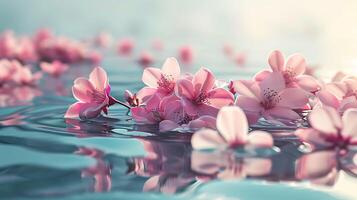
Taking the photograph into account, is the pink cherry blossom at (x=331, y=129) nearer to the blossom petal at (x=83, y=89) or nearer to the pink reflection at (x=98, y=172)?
the pink reflection at (x=98, y=172)

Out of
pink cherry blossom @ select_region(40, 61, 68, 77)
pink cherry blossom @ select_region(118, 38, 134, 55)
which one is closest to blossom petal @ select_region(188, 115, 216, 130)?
pink cherry blossom @ select_region(40, 61, 68, 77)

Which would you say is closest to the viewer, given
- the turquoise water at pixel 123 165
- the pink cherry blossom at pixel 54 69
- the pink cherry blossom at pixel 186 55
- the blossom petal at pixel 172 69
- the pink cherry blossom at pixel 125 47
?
the turquoise water at pixel 123 165

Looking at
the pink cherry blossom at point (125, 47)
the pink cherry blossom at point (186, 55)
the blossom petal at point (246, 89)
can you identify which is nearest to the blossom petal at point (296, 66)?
the blossom petal at point (246, 89)

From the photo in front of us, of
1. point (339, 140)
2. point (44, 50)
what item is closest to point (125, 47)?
point (44, 50)

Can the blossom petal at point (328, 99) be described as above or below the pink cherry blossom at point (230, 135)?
above

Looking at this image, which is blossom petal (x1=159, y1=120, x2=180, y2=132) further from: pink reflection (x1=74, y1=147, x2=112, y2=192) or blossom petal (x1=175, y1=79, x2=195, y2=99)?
pink reflection (x1=74, y1=147, x2=112, y2=192)

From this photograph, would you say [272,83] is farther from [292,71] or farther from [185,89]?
[185,89]

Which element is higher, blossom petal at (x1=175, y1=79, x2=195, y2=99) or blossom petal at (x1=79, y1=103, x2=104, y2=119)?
blossom petal at (x1=175, y1=79, x2=195, y2=99)

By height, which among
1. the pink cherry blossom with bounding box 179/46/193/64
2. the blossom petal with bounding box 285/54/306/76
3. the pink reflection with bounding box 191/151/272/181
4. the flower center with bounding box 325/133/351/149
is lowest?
the pink reflection with bounding box 191/151/272/181

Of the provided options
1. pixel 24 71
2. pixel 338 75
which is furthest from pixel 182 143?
pixel 24 71
